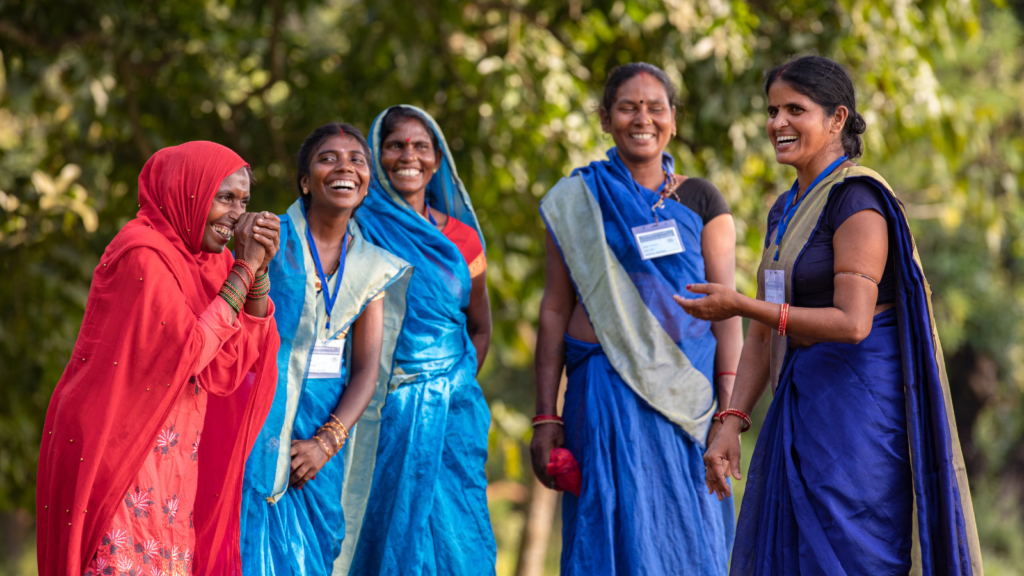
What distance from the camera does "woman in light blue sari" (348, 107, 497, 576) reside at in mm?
2965

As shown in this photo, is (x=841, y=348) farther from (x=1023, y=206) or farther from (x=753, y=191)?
(x=1023, y=206)

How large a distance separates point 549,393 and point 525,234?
2.27 meters

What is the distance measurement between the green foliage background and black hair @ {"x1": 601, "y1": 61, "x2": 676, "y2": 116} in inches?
57.3

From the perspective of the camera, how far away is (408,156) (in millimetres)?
3262

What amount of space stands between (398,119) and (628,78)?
32.5 inches

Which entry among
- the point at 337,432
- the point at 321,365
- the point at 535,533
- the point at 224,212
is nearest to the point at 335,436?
the point at 337,432

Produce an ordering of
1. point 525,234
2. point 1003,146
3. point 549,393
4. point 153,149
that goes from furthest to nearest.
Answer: point 1003,146, point 525,234, point 153,149, point 549,393

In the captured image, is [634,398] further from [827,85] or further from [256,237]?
[256,237]

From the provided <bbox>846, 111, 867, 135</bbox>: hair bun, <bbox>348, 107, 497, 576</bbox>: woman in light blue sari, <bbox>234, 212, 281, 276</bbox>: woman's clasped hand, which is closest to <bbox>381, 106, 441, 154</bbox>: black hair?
<bbox>348, 107, 497, 576</bbox>: woman in light blue sari

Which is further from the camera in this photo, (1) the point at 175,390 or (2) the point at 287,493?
(2) the point at 287,493

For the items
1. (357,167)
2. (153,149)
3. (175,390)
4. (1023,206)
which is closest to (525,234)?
(153,149)

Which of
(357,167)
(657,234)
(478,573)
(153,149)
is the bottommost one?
(478,573)

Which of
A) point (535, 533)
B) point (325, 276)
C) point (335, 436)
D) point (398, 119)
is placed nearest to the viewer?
point (335, 436)

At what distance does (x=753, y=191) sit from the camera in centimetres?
555
